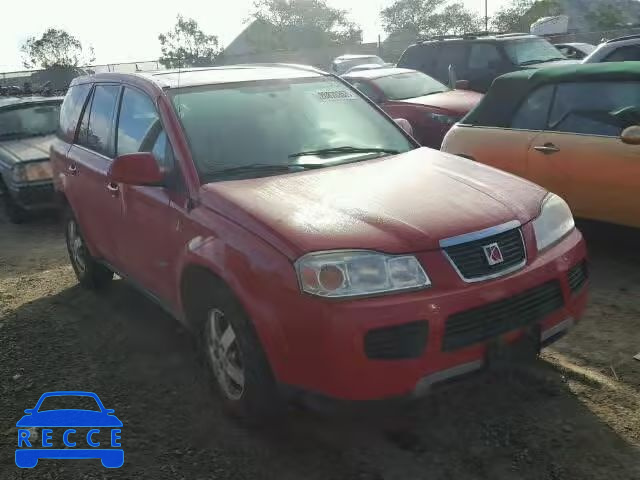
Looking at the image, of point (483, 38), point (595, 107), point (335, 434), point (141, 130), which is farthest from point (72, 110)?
point (483, 38)

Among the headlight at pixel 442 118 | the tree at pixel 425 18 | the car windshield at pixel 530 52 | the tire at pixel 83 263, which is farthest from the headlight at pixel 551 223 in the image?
the tree at pixel 425 18

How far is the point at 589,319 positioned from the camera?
164 inches

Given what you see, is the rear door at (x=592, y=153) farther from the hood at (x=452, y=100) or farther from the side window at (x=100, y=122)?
the hood at (x=452, y=100)

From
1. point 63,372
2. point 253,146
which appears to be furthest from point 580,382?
point 63,372

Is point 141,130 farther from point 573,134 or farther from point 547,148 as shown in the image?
point 573,134

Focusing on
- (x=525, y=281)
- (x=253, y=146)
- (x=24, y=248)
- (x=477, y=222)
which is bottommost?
(x=24, y=248)

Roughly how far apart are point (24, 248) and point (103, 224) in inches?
137

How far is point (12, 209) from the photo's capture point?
853 cm

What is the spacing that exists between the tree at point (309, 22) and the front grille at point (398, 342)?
210ft

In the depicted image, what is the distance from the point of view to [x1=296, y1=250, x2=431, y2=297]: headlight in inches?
102

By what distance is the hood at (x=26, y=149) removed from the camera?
816 cm

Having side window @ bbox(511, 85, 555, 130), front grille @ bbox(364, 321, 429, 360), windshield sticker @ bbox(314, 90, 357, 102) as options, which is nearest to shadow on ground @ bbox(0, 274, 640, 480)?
front grille @ bbox(364, 321, 429, 360)

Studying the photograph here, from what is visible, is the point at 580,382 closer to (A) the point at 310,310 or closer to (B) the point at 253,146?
(A) the point at 310,310

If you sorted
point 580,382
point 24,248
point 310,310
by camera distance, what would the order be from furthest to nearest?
Result: point 24,248 → point 580,382 → point 310,310
